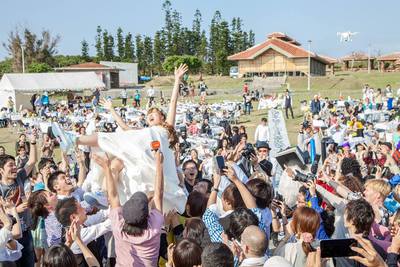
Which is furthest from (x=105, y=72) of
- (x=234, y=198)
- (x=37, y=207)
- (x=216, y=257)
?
(x=216, y=257)

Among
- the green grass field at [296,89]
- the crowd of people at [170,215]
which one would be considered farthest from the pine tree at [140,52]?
the crowd of people at [170,215]

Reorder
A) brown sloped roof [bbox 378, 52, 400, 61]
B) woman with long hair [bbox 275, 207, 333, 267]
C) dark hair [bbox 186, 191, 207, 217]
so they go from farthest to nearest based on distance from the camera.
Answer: brown sloped roof [bbox 378, 52, 400, 61], dark hair [bbox 186, 191, 207, 217], woman with long hair [bbox 275, 207, 333, 267]

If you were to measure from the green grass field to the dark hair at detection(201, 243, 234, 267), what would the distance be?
1693 centimetres

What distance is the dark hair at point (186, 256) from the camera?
3676 mm

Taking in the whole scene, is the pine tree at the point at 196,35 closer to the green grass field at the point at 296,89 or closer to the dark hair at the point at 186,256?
the green grass field at the point at 296,89

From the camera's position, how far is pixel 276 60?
61.8m

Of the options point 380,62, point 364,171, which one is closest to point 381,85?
point 380,62

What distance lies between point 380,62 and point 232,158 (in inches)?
2759

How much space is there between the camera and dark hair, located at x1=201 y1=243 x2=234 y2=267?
3424 mm

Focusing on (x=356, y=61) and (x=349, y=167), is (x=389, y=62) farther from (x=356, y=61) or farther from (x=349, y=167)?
(x=349, y=167)

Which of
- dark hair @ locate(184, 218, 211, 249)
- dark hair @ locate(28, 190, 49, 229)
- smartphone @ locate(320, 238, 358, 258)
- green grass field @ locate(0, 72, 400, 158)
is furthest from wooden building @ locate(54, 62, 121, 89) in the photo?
smartphone @ locate(320, 238, 358, 258)

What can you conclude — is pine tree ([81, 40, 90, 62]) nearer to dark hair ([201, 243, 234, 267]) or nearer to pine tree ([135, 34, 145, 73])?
pine tree ([135, 34, 145, 73])

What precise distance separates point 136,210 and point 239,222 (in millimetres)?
831

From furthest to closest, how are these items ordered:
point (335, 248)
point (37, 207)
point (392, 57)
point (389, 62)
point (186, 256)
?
point (389, 62), point (392, 57), point (37, 207), point (186, 256), point (335, 248)
